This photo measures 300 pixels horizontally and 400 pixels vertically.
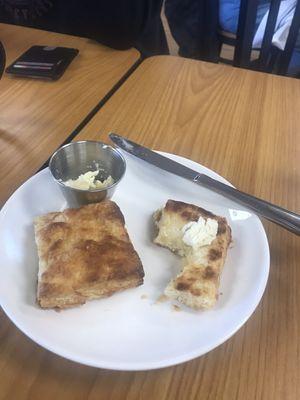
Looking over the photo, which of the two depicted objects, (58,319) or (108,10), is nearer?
(58,319)

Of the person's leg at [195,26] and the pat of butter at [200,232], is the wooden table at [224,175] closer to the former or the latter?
the pat of butter at [200,232]

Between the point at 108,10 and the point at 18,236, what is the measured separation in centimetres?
94

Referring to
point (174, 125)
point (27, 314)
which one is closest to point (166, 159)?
point (174, 125)

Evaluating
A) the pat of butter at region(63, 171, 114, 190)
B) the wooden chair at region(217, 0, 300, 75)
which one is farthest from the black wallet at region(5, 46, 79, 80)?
the wooden chair at region(217, 0, 300, 75)

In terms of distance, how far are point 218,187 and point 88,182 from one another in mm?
235

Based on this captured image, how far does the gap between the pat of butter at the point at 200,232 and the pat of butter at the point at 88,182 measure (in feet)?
0.59

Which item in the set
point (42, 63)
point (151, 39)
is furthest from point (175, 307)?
point (151, 39)

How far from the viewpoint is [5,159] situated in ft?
2.78

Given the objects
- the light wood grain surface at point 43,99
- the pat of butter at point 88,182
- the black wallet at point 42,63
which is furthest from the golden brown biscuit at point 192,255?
the black wallet at point 42,63

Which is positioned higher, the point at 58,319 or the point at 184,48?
the point at 58,319

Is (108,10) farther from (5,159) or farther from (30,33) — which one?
(5,159)

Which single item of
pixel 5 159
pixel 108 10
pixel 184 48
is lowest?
pixel 184 48

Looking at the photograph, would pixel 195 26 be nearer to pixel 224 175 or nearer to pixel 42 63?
pixel 42 63

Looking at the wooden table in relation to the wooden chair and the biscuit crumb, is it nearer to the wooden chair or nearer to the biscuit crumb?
the biscuit crumb
